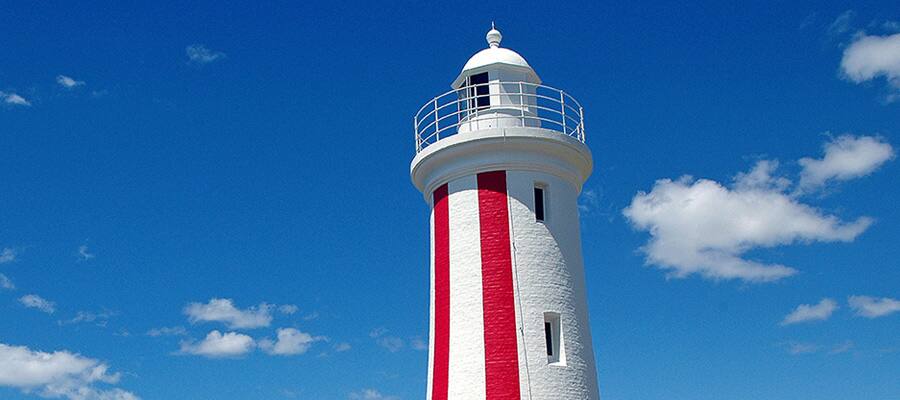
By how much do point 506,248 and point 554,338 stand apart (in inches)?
83.4

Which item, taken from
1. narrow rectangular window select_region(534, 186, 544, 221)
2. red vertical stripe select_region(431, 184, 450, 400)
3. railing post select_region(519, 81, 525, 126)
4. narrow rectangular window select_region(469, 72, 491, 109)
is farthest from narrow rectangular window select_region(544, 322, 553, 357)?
narrow rectangular window select_region(469, 72, 491, 109)

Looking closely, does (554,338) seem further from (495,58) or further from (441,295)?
(495,58)

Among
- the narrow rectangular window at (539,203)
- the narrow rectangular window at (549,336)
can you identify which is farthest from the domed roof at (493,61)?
the narrow rectangular window at (549,336)

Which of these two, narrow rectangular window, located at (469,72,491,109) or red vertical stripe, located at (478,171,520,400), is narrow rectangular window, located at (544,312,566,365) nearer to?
red vertical stripe, located at (478,171,520,400)

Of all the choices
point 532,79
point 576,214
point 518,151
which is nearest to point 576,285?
point 576,214

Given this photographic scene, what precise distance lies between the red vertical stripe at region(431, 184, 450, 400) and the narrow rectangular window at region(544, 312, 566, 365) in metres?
2.08

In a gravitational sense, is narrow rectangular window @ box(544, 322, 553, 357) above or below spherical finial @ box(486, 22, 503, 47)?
below

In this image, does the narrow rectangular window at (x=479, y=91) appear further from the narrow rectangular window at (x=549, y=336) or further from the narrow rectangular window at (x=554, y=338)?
the narrow rectangular window at (x=549, y=336)

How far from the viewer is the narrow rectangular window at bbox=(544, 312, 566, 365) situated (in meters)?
21.8

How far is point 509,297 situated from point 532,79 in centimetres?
544

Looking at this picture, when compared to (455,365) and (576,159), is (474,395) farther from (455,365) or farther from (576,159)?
(576,159)

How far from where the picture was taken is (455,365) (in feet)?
71.3

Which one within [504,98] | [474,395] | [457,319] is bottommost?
[474,395]

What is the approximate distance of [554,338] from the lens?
21938mm
